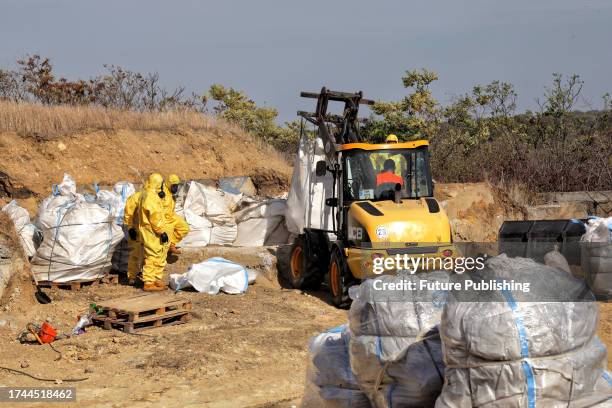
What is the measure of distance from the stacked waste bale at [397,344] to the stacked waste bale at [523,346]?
10.5 inches

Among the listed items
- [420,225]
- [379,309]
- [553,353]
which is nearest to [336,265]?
[420,225]

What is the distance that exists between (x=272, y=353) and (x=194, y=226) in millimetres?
5453

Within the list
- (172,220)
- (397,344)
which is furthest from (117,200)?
(397,344)

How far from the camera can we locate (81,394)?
19.8ft

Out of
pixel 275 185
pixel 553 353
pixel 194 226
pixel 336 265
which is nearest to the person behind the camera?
pixel 553 353

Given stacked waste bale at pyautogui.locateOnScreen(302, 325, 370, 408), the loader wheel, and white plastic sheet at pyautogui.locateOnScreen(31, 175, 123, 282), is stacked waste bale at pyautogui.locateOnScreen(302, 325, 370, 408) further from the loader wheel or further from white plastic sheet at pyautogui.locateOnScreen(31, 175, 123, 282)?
white plastic sheet at pyautogui.locateOnScreen(31, 175, 123, 282)

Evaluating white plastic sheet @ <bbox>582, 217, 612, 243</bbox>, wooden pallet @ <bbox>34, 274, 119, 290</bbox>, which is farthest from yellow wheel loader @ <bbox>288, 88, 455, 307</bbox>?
wooden pallet @ <bbox>34, 274, 119, 290</bbox>

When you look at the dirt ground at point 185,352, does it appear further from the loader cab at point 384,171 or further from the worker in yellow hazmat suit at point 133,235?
the loader cab at point 384,171

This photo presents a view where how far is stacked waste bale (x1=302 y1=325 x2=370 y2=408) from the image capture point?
13.0 feet

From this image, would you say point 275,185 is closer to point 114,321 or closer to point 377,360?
point 114,321

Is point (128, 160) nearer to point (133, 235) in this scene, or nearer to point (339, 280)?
point (133, 235)

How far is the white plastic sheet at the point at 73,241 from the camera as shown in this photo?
10.1 m

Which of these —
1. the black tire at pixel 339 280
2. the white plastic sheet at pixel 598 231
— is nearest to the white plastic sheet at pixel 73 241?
the black tire at pixel 339 280

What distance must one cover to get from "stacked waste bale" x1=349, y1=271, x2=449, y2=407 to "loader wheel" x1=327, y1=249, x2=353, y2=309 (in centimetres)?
573
